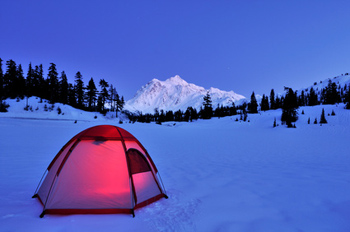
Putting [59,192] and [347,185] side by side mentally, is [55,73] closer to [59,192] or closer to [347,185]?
[59,192]

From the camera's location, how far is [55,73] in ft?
165

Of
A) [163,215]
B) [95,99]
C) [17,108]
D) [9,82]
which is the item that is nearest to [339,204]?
[163,215]

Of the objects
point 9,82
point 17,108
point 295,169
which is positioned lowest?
point 295,169

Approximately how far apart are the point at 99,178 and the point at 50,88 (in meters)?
57.6

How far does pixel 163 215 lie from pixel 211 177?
11.4 feet

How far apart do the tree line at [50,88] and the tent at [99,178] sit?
51456mm

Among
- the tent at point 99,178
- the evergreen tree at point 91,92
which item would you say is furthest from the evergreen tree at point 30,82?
the tent at point 99,178

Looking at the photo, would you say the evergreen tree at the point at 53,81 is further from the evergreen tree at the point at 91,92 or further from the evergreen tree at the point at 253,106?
the evergreen tree at the point at 253,106

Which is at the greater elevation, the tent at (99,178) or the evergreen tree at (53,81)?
the evergreen tree at (53,81)

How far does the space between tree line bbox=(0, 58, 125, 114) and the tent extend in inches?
2026

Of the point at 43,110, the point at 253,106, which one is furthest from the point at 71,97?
the point at 253,106

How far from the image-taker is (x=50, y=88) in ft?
157

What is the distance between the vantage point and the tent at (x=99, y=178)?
12.1 feet

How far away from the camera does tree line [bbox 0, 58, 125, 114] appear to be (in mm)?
45562
